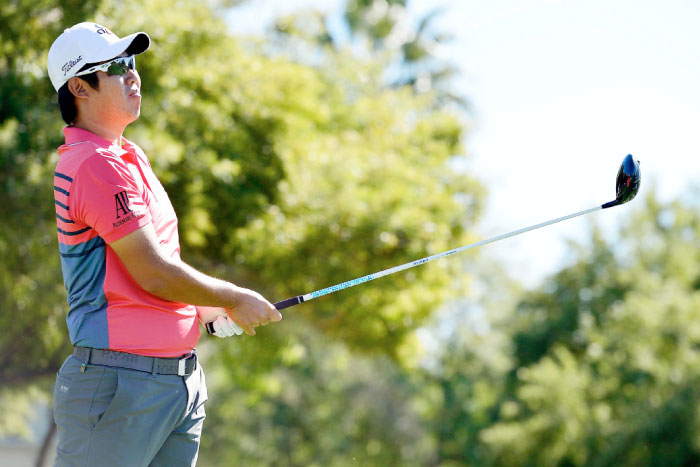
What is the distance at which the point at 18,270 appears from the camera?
410 inches

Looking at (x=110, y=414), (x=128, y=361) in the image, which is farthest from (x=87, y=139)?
(x=110, y=414)

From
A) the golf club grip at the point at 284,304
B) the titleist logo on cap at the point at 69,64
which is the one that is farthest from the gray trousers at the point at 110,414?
the titleist logo on cap at the point at 69,64

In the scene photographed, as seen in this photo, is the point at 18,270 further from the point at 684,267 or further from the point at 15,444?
the point at 684,267

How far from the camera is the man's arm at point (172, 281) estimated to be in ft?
8.50

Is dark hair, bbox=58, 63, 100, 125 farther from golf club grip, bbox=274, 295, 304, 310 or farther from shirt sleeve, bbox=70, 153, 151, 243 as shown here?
golf club grip, bbox=274, 295, 304, 310

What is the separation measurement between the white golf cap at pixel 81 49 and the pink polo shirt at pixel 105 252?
0.20 metres

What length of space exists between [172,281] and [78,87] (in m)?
0.69

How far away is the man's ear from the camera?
2803 millimetres

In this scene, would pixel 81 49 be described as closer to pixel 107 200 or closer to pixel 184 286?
pixel 107 200

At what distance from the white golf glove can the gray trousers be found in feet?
0.99

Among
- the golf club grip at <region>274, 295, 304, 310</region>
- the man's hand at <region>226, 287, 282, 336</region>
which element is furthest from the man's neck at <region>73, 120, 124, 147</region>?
the golf club grip at <region>274, 295, 304, 310</region>

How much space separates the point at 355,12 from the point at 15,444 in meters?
12.9

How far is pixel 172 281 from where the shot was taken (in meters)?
2.62

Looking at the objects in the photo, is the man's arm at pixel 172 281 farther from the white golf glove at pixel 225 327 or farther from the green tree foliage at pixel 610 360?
the green tree foliage at pixel 610 360
